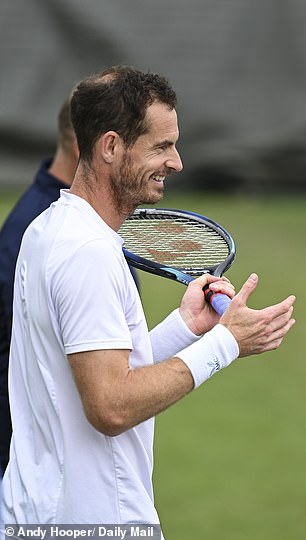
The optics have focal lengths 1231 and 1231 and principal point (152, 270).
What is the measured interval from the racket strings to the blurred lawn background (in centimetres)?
161

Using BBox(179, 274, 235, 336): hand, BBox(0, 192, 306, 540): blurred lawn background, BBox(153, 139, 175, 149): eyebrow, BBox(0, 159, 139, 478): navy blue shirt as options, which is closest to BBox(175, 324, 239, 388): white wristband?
BBox(179, 274, 235, 336): hand

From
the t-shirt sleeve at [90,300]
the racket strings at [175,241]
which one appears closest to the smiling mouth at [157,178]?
the t-shirt sleeve at [90,300]

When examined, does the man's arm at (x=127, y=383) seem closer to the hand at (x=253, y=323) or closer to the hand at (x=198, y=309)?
the hand at (x=253, y=323)

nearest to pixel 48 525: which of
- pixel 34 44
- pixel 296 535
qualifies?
pixel 296 535

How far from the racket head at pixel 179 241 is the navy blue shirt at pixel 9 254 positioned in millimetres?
480

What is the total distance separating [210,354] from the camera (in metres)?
3.12

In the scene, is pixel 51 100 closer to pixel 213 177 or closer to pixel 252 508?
pixel 213 177

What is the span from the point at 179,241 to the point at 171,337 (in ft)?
2.12

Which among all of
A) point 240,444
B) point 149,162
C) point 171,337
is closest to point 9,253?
point 171,337

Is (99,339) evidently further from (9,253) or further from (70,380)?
(9,253)

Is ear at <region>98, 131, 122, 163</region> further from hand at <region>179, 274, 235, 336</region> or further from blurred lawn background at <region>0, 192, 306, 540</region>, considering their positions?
blurred lawn background at <region>0, 192, 306, 540</region>

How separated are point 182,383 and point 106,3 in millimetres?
7738

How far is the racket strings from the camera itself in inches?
155

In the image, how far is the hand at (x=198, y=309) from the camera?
3531mm
